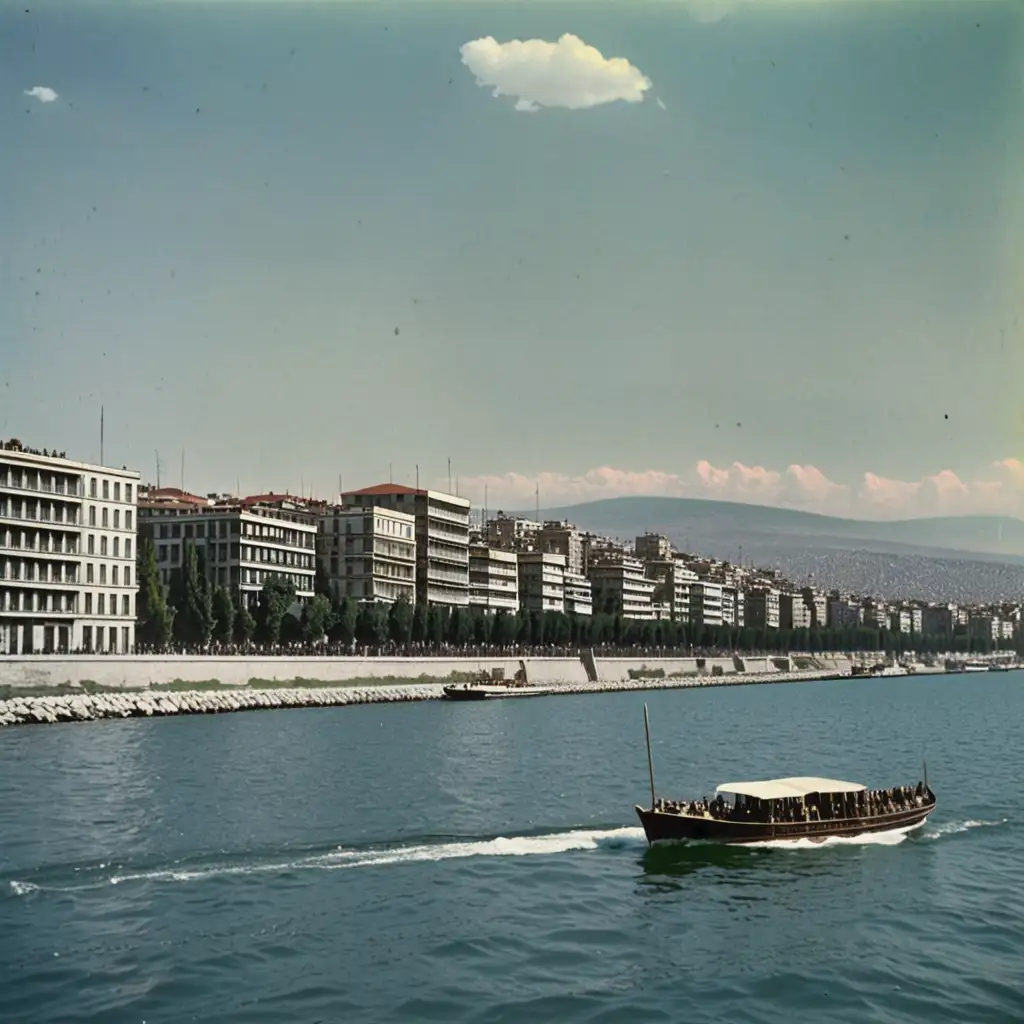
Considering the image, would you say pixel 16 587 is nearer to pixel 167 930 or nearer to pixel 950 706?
pixel 167 930

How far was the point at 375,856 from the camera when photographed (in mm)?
37344

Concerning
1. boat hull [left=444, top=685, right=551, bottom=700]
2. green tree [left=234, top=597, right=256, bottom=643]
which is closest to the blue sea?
green tree [left=234, top=597, right=256, bottom=643]

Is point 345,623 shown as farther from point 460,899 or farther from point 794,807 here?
point 460,899

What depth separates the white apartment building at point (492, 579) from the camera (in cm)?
18450

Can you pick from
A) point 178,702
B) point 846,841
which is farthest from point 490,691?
point 846,841

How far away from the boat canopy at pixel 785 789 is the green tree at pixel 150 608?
71302 millimetres

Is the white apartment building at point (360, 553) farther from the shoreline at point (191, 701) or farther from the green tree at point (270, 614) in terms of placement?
the shoreline at point (191, 701)

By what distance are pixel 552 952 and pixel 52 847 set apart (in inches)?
625

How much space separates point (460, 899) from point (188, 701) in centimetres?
6149

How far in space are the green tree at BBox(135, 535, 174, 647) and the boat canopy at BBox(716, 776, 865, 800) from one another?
71.3 m

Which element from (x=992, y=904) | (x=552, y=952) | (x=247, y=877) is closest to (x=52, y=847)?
(x=247, y=877)

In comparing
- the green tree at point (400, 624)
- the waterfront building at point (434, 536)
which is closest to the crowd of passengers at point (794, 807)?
the green tree at point (400, 624)

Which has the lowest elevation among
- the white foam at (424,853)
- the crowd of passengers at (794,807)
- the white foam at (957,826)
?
the white foam at (957,826)

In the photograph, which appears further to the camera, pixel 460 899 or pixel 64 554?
pixel 64 554
